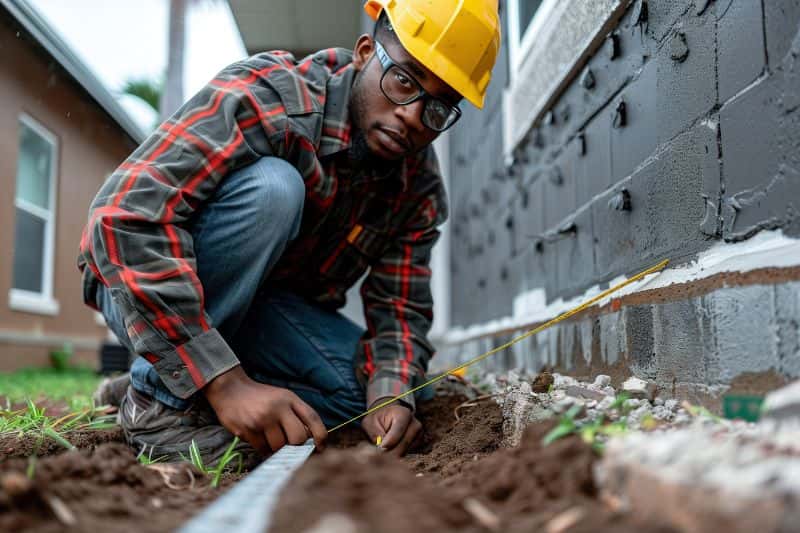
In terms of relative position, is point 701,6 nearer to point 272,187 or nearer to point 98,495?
point 272,187

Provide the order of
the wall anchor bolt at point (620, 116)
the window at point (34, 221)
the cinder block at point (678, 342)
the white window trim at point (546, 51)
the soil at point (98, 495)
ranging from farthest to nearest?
the window at point (34, 221) → the white window trim at point (546, 51) → the wall anchor bolt at point (620, 116) → the cinder block at point (678, 342) → the soil at point (98, 495)

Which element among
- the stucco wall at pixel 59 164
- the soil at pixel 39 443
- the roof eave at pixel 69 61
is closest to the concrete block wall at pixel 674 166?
the soil at pixel 39 443

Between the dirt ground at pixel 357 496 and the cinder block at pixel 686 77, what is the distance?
3.22 feet

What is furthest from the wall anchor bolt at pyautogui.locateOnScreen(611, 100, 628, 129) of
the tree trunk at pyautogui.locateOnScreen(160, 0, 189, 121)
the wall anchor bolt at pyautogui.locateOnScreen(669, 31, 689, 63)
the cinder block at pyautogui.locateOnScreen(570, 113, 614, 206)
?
the tree trunk at pyautogui.locateOnScreen(160, 0, 189, 121)

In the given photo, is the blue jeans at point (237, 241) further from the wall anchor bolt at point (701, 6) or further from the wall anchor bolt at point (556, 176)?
the wall anchor bolt at point (556, 176)

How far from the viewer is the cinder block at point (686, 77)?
164 centimetres

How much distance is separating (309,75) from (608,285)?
1.18 meters

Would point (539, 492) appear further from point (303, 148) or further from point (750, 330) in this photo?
point (303, 148)

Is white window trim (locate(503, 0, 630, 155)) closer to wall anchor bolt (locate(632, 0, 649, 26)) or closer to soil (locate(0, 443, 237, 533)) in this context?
wall anchor bolt (locate(632, 0, 649, 26))

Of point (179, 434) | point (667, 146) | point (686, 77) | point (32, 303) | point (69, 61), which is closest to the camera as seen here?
point (686, 77)

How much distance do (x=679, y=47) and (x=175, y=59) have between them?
10.1 m

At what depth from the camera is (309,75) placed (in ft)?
7.04

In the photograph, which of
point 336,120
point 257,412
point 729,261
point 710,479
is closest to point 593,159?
point 336,120

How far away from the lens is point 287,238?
202cm
